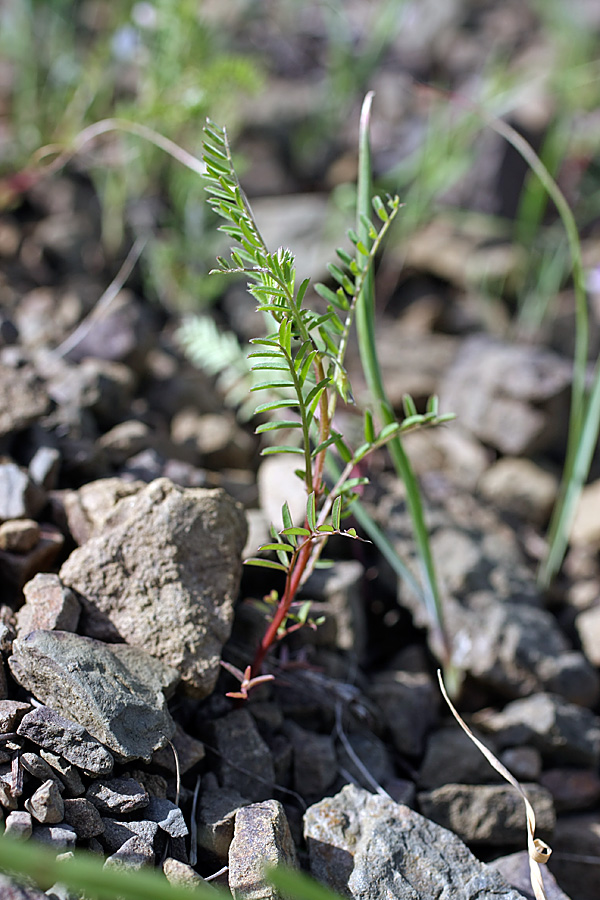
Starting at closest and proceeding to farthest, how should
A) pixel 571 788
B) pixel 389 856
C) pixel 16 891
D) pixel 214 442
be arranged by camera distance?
pixel 16 891 < pixel 389 856 < pixel 571 788 < pixel 214 442

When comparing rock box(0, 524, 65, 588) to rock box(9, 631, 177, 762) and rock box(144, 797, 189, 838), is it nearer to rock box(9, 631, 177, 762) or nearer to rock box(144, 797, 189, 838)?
rock box(9, 631, 177, 762)

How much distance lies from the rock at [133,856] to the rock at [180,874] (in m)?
0.02

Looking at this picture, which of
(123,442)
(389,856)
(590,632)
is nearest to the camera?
(389,856)

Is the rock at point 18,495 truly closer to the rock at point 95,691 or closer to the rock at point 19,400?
the rock at point 19,400

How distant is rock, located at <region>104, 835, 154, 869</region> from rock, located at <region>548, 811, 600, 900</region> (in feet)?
2.18

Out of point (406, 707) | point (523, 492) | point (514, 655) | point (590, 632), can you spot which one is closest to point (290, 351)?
point (406, 707)

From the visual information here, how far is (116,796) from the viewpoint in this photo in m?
0.82

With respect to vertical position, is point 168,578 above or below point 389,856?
above

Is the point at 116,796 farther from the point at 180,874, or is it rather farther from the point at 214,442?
the point at 214,442

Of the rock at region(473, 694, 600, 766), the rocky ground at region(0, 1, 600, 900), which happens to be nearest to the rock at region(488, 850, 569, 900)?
the rocky ground at region(0, 1, 600, 900)

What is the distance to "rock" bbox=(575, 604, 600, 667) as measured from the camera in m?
1.44

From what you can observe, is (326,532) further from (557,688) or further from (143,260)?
(143,260)

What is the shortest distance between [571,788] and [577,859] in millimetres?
123

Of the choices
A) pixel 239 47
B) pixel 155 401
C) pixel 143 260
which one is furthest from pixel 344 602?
pixel 239 47
